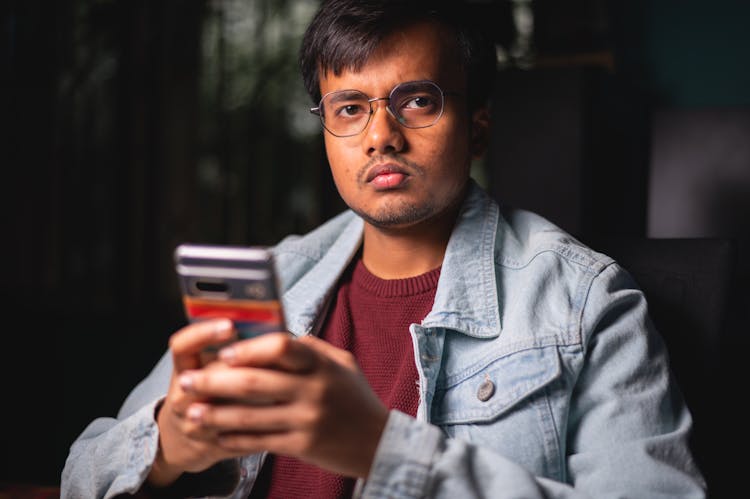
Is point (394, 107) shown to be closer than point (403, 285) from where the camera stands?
Yes

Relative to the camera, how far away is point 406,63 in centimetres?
132

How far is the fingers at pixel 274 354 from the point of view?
0.77m

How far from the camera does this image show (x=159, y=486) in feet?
3.59

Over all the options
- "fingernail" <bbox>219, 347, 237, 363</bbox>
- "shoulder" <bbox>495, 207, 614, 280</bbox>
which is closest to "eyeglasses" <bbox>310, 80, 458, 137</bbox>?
"shoulder" <bbox>495, 207, 614, 280</bbox>

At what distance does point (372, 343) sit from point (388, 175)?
29 cm

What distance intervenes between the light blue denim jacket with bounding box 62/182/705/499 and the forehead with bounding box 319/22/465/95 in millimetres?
276

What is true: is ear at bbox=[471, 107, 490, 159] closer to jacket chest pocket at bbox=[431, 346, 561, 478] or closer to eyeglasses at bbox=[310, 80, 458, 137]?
eyeglasses at bbox=[310, 80, 458, 137]

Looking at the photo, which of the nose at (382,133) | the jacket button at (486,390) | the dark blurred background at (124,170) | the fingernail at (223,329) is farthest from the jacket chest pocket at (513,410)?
the dark blurred background at (124,170)

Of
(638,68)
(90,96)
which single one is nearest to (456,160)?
(638,68)

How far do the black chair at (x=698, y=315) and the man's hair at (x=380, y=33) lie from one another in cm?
45

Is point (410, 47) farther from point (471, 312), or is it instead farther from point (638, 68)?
point (638, 68)

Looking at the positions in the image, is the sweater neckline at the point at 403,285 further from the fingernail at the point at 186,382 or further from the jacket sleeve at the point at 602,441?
the fingernail at the point at 186,382

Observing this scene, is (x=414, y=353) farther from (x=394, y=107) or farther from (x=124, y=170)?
(x=124, y=170)

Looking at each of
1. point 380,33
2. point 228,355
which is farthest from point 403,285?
point 228,355
